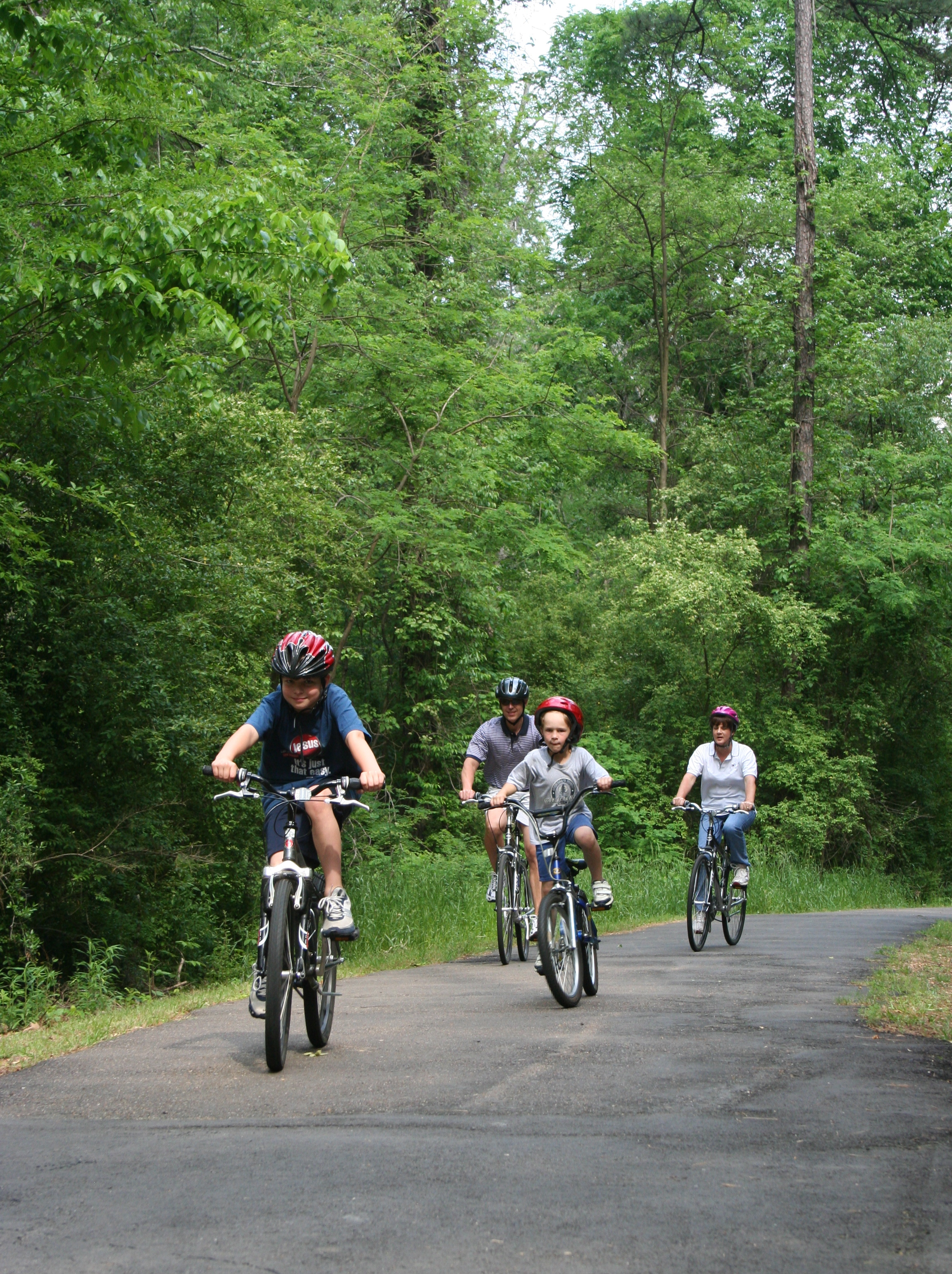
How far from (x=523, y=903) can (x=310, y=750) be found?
15.3ft

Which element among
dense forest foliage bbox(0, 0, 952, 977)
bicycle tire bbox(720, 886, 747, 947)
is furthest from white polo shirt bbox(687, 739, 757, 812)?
dense forest foliage bbox(0, 0, 952, 977)

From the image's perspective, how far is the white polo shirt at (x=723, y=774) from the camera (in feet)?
40.3

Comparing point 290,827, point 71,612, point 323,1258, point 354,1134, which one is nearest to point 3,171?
point 71,612

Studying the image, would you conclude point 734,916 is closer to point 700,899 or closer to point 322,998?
point 700,899

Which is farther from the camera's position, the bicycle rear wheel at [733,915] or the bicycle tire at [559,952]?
the bicycle rear wheel at [733,915]

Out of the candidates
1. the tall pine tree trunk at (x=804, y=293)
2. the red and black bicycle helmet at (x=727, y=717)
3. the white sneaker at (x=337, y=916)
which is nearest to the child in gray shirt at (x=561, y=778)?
the white sneaker at (x=337, y=916)

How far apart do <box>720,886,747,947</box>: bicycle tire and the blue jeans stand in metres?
0.26

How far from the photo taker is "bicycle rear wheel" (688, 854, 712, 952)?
38.6 feet

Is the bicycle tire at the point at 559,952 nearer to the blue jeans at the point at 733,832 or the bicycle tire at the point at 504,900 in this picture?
the bicycle tire at the point at 504,900

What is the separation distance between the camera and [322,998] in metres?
6.81

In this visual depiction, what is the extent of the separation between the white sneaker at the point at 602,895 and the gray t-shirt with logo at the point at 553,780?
47cm

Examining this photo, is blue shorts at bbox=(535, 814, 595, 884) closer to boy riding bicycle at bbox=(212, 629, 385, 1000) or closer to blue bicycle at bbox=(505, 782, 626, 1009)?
blue bicycle at bbox=(505, 782, 626, 1009)

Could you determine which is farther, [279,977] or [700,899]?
[700,899]

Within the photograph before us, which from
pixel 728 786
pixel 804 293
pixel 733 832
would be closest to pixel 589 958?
pixel 733 832
